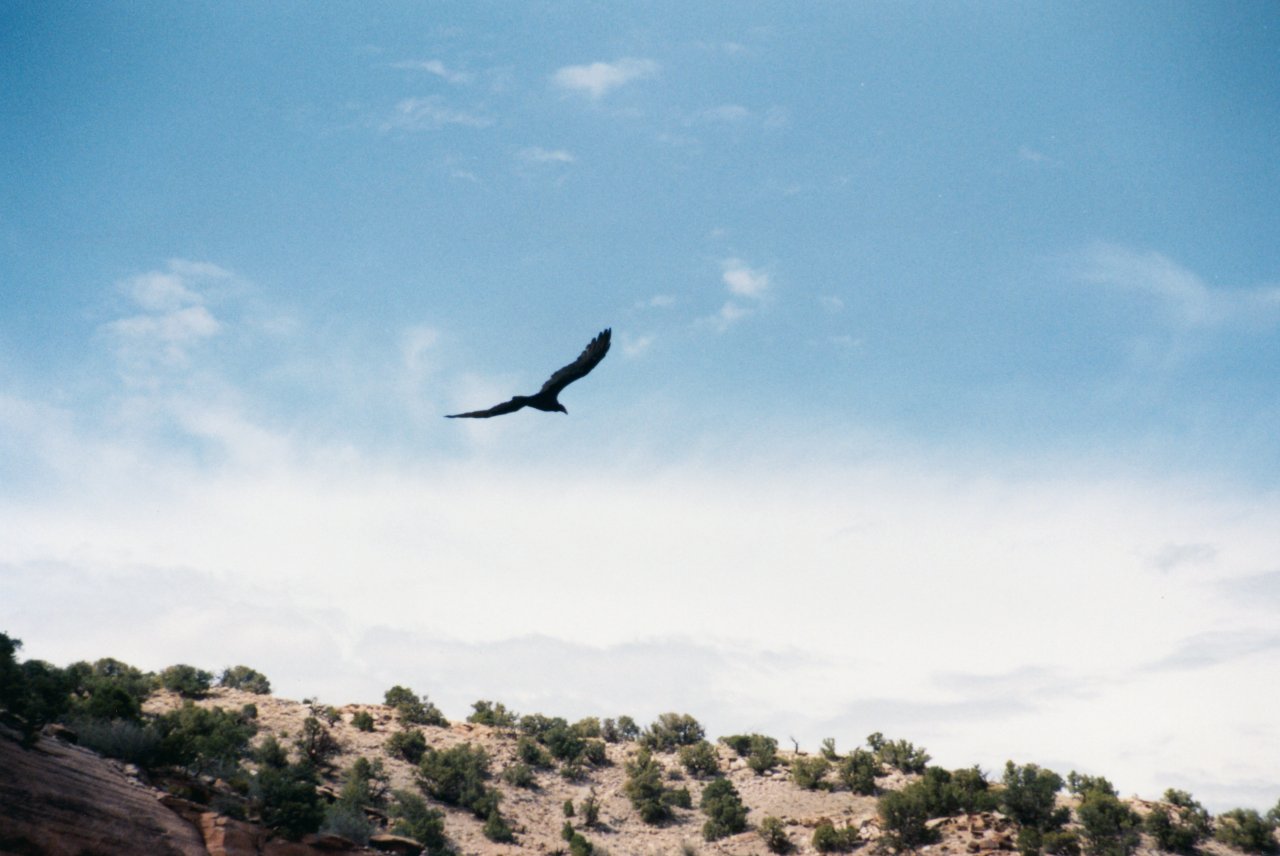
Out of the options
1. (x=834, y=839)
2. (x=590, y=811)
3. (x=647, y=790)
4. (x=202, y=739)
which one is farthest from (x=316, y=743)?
(x=834, y=839)

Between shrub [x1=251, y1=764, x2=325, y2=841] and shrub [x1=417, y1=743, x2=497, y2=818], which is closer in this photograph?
shrub [x1=251, y1=764, x2=325, y2=841]

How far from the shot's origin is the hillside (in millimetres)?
17531

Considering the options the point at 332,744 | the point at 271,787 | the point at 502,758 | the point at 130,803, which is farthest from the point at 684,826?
the point at 130,803

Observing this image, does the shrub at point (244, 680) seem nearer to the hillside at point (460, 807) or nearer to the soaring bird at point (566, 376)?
the hillside at point (460, 807)

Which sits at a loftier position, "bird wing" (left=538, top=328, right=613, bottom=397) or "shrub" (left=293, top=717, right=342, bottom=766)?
"bird wing" (left=538, top=328, right=613, bottom=397)

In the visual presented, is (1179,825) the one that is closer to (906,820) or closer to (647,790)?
(906,820)

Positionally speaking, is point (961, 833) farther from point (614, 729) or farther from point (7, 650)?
point (7, 650)

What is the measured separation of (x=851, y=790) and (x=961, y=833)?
6.55 metres

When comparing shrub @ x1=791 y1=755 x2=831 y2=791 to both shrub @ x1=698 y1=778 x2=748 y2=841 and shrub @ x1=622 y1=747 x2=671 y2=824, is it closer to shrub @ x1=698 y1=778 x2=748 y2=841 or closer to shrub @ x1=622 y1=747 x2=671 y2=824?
shrub @ x1=698 y1=778 x2=748 y2=841

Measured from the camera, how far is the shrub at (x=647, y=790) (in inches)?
1300

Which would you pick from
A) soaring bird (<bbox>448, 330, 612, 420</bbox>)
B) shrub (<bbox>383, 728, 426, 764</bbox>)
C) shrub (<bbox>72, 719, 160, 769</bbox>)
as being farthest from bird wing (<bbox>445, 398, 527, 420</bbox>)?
A: shrub (<bbox>383, 728, 426, 764</bbox>)

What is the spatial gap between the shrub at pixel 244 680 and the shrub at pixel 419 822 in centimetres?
1639

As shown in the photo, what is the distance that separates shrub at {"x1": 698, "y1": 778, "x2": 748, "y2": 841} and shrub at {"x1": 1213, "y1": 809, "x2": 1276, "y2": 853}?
18.8 m

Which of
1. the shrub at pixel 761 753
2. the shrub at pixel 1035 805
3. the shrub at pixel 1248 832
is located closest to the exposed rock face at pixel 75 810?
the shrub at pixel 761 753
